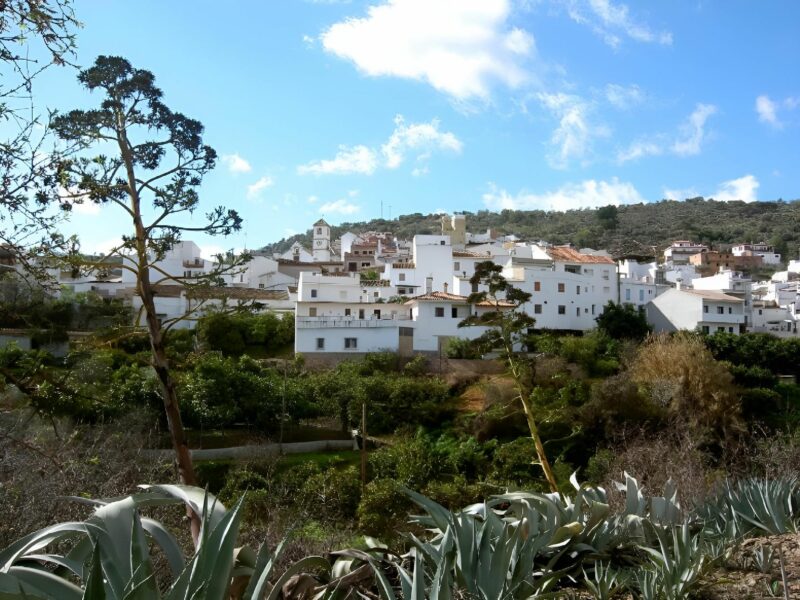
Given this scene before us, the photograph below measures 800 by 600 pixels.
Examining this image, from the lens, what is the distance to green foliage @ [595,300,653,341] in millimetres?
41438

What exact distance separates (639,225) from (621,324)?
7843 cm

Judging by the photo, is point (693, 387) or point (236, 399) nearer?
point (236, 399)

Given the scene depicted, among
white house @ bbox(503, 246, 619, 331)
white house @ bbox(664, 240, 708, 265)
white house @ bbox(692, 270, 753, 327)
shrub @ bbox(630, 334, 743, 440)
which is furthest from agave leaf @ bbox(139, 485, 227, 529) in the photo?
white house @ bbox(664, 240, 708, 265)

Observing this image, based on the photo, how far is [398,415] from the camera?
3022 centimetres

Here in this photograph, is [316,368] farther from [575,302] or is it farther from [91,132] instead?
[91,132]

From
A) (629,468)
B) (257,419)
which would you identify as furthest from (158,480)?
(257,419)

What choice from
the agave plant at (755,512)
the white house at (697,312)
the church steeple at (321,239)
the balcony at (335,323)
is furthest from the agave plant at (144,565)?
the church steeple at (321,239)

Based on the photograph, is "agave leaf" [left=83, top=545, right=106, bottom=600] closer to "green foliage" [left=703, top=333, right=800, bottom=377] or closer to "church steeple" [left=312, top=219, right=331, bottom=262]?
"green foliage" [left=703, top=333, right=800, bottom=377]

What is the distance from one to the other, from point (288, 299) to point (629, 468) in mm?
36604

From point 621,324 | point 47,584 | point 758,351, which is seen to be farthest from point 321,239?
point 47,584

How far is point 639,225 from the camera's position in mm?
114562

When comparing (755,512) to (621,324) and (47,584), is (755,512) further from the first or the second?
(621,324)

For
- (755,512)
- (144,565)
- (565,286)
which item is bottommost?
(755,512)

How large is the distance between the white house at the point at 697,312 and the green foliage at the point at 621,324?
365 centimetres
